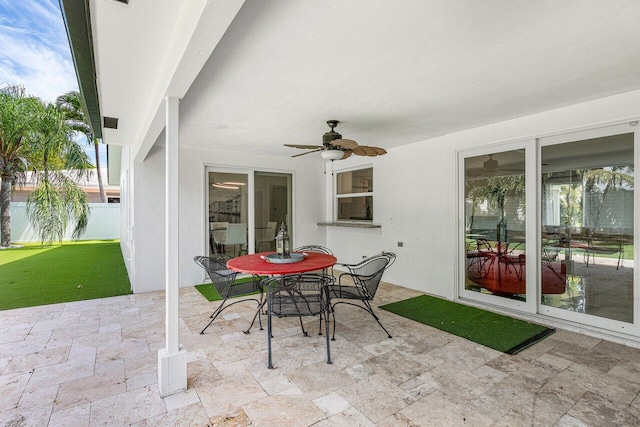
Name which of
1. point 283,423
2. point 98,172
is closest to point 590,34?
point 283,423

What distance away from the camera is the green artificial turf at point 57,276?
4562 millimetres

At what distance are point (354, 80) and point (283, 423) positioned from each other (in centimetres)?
260

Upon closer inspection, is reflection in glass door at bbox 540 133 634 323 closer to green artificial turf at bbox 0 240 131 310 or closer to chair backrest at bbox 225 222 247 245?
chair backrest at bbox 225 222 247 245

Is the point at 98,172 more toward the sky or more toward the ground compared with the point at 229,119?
more toward the sky

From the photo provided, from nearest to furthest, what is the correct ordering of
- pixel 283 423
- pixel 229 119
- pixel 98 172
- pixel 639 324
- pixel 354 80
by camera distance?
1. pixel 283 423
2. pixel 354 80
3. pixel 639 324
4. pixel 229 119
5. pixel 98 172

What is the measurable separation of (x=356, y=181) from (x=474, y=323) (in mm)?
3599

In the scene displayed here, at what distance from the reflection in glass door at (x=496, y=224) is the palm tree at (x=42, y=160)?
9.43 metres

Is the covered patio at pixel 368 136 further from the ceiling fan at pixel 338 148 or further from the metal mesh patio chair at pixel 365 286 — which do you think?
the metal mesh patio chair at pixel 365 286

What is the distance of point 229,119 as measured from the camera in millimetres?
3738

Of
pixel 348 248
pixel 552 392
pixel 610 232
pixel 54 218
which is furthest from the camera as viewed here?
pixel 54 218

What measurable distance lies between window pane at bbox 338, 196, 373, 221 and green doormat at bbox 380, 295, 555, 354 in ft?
7.15

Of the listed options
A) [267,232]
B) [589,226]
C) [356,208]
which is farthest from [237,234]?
[589,226]

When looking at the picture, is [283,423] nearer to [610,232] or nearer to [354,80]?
[354,80]

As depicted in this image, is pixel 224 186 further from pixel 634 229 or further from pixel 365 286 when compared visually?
pixel 634 229
